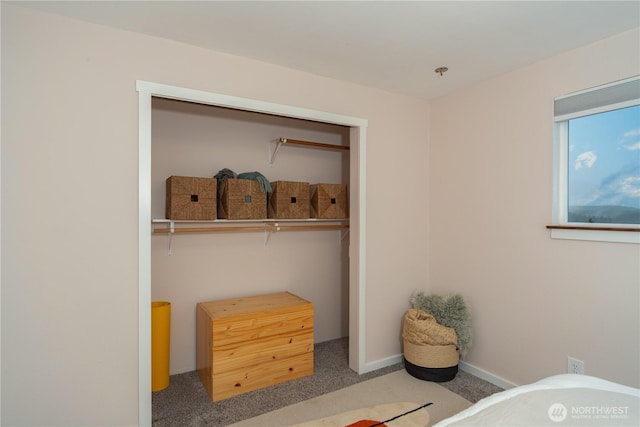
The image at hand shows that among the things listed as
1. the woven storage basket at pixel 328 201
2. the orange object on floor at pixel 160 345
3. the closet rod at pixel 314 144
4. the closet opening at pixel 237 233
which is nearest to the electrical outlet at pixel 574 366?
the closet opening at pixel 237 233

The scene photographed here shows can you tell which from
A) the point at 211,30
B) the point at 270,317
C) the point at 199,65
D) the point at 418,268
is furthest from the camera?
the point at 418,268

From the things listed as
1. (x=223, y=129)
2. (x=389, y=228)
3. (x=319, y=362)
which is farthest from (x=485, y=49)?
(x=319, y=362)

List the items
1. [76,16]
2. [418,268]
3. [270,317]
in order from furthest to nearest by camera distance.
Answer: [418,268], [270,317], [76,16]

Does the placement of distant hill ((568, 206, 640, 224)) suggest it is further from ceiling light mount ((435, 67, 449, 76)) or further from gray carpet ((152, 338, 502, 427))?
gray carpet ((152, 338, 502, 427))

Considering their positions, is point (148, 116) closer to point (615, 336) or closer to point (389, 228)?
point (389, 228)

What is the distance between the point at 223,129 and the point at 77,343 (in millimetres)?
1923

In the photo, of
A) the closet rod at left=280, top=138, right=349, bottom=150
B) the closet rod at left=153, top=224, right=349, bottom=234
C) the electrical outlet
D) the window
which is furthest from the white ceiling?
the electrical outlet

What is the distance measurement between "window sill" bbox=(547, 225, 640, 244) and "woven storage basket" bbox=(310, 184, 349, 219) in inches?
62.8

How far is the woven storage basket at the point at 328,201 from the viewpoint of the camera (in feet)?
10.6

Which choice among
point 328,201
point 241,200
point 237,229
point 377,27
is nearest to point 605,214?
point 377,27

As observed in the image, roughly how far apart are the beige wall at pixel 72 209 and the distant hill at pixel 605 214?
8.24 ft

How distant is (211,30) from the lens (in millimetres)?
2139

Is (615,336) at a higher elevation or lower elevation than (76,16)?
lower

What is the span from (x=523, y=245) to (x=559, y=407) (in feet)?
5.35
